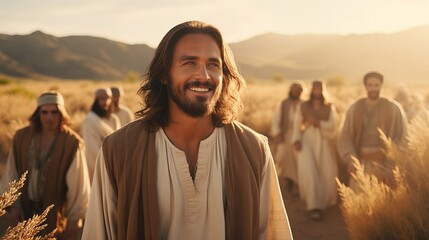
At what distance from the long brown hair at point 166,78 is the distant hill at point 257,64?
2839 inches

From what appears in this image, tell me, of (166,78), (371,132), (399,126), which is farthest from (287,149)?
(166,78)

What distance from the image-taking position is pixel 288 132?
871cm

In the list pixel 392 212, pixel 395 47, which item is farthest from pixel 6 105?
pixel 395 47

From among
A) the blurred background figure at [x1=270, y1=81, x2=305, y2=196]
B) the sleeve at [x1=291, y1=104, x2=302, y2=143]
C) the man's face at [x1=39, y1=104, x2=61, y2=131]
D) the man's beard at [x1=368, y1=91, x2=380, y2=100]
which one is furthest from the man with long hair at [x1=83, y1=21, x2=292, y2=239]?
the blurred background figure at [x1=270, y1=81, x2=305, y2=196]

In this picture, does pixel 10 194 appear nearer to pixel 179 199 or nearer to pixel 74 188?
pixel 179 199

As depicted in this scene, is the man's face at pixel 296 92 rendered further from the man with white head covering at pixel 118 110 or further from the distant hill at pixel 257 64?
the distant hill at pixel 257 64

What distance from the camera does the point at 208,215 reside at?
2.46m

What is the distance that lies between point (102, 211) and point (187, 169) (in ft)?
1.74

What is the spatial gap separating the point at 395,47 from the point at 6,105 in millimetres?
102897

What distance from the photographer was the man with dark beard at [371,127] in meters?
6.02

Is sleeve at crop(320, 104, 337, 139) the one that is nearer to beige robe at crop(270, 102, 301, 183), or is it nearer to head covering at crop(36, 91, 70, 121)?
beige robe at crop(270, 102, 301, 183)

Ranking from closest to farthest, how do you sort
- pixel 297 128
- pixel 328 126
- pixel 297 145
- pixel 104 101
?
pixel 104 101, pixel 328 126, pixel 297 145, pixel 297 128

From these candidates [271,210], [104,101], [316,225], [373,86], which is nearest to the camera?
[271,210]

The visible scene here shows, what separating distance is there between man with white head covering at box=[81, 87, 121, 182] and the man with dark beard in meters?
3.49
